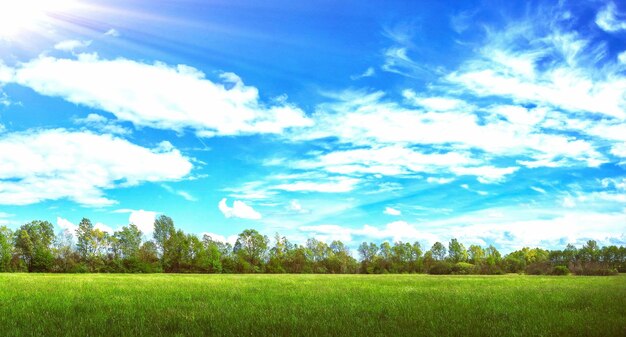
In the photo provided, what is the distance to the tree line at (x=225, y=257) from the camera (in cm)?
9812

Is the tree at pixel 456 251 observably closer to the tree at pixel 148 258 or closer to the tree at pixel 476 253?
the tree at pixel 476 253

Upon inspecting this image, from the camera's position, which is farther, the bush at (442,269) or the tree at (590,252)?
the tree at (590,252)

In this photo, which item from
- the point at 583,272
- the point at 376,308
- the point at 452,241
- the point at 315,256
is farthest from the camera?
the point at 452,241

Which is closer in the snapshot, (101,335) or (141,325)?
(101,335)

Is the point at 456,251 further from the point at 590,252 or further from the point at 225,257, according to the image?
the point at 225,257

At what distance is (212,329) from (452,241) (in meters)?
144

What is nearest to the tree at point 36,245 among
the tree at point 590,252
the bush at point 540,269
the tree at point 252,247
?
the tree at point 252,247

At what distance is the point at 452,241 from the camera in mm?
145500

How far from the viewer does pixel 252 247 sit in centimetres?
12412

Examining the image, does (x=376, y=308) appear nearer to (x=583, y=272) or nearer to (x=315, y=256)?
(x=583, y=272)

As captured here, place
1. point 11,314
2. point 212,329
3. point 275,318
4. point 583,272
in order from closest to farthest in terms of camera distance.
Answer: point 212,329 → point 275,318 → point 11,314 → point 583,272

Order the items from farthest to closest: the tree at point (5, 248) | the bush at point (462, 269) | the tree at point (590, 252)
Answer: the tree at point (590, 252) → the bush at point (462, 269) → the tree at point (5, 248)

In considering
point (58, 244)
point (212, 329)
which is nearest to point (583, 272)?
point (212, 329)

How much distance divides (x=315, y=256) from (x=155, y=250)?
152ft
